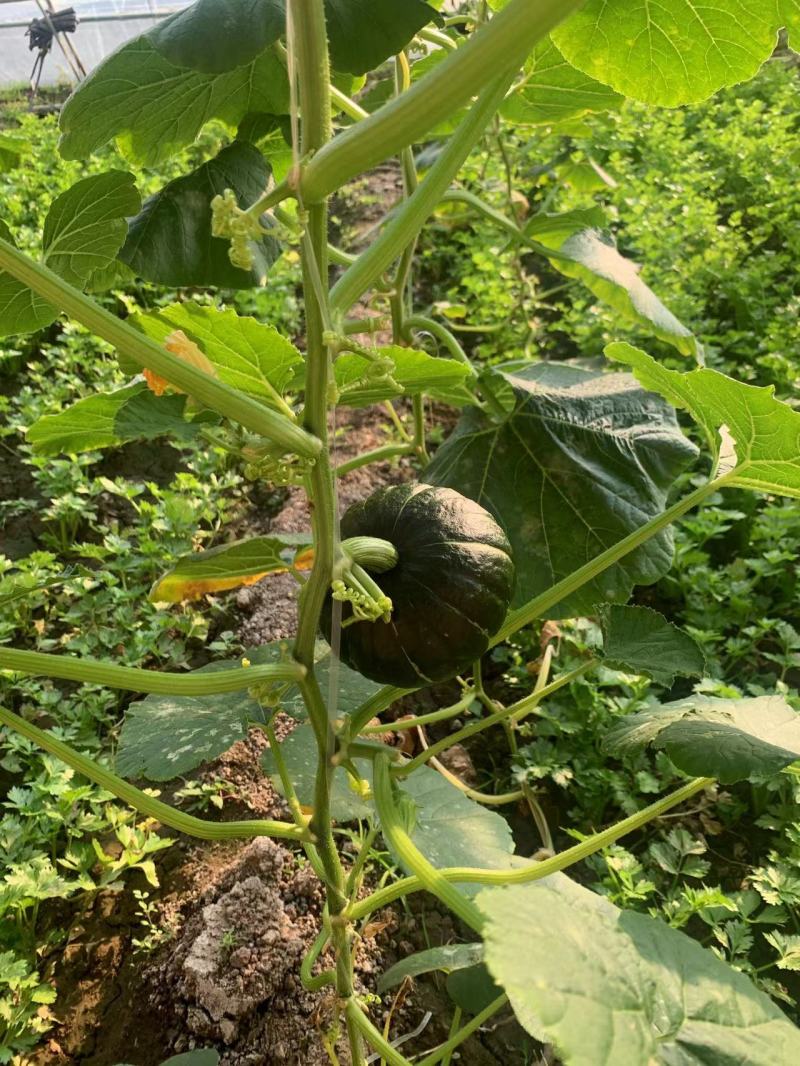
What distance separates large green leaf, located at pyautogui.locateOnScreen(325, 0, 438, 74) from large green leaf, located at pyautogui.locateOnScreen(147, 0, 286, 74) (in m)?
0.09

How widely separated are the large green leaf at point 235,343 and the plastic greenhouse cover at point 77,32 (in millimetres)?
11564

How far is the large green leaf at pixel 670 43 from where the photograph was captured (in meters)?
0.91

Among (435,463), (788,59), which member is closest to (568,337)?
(435,463)

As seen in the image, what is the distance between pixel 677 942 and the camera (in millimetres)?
626

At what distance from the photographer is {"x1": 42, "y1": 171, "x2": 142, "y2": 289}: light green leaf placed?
91 cm

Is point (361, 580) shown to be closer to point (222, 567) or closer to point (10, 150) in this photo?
point (222, 567)

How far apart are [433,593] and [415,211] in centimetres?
45

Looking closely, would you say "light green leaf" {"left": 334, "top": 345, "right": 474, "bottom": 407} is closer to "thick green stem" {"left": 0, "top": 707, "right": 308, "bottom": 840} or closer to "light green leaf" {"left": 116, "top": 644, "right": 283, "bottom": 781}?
"light green leaf" {"left": 116, "top": 644, "right": 283, "bottom": 781}

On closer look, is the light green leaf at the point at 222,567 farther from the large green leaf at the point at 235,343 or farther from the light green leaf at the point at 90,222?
the light green leaf at the point at 90,222

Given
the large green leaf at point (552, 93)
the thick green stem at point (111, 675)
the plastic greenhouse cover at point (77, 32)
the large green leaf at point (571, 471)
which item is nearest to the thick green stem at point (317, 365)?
the thick green stem at point (111, 675)

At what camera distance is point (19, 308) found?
0.92 m

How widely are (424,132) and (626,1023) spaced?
1.84 feet

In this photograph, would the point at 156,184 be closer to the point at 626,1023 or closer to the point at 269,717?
the point at 269,717

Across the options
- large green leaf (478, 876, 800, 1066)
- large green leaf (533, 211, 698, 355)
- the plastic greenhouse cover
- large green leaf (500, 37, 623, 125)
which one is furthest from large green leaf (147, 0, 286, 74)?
the plastic greenhouse cover
